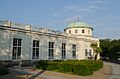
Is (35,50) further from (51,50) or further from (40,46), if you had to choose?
(51,50)

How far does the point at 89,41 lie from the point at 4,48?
25769 millimetres

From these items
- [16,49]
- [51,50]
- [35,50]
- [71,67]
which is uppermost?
[16,49]

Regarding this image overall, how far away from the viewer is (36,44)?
23.8 metres

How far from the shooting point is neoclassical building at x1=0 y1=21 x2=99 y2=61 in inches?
758

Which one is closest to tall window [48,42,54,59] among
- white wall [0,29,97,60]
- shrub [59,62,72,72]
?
white wall [0,29,97,60]

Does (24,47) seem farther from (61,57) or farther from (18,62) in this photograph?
(61,57)

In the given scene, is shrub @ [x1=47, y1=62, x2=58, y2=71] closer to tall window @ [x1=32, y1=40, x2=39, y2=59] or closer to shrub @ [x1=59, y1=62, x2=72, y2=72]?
shrub @ [x1=59, y1=62, x2=72, y2=72]

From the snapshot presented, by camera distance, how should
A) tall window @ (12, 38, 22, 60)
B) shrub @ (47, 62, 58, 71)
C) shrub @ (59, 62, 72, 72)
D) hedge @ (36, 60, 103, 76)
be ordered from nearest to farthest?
hedge @ (36, 60, 103, 76) → shrub @ (59, 62, 72, 72) → shrub @ (47, 62, 58, 71) → tall window @ (12, 38, 22, 60)

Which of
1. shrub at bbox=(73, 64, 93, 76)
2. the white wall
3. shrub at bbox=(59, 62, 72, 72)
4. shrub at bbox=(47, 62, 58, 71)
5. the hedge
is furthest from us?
the white wall

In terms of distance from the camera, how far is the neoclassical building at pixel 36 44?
1927 centimetres

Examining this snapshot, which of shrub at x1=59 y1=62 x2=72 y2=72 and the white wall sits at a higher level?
the white wall

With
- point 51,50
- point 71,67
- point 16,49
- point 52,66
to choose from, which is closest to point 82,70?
point 71,67

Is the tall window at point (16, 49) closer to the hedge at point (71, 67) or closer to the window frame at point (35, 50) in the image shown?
the window frame at point (35, 50)

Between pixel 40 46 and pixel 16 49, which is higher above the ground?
pixel 40 46
